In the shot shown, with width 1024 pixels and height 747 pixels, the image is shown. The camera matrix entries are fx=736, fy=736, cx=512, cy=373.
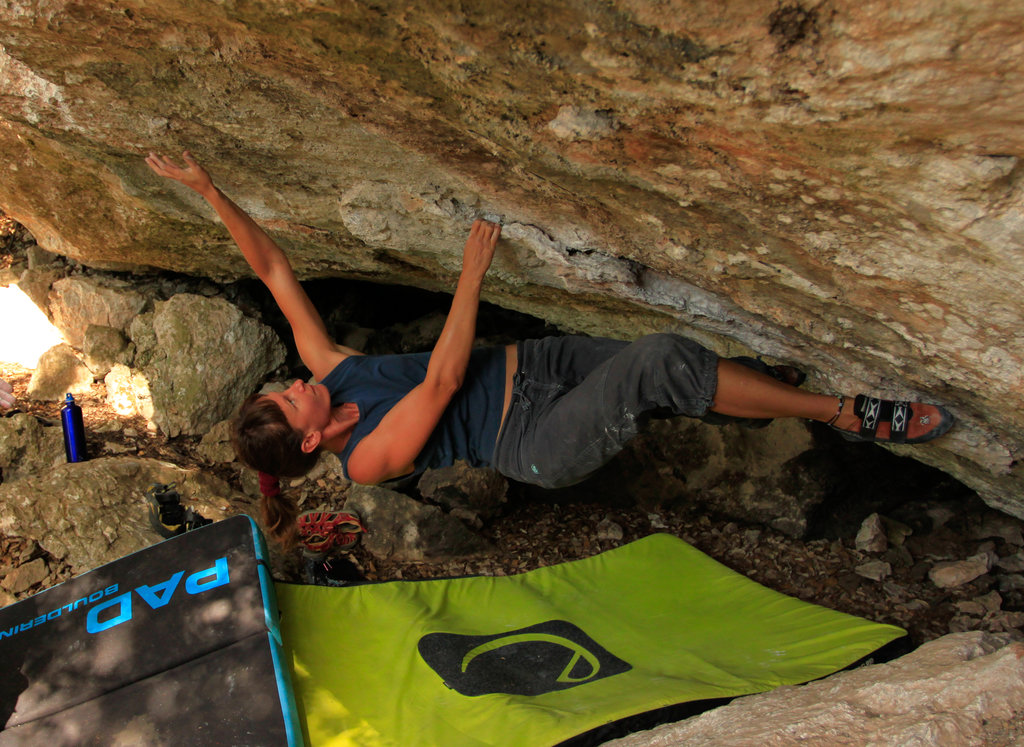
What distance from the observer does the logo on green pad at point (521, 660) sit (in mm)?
2643

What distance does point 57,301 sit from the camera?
4.50m

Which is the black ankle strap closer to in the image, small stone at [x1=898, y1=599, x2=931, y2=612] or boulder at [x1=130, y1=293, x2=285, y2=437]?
small stone at [x1=898, y1=599, x2=931, y2=612]

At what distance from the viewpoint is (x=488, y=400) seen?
2479mm

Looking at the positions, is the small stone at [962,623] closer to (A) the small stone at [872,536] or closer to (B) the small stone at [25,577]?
(A) the small stone at [872,536]

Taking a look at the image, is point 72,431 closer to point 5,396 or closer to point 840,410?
point 5,396

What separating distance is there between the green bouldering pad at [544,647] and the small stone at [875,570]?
1.55 ft

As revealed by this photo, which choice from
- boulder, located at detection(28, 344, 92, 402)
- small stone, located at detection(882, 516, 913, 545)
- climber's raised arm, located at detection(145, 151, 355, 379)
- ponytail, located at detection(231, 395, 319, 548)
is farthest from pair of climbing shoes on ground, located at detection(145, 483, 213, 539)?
small stone, located at detection(882, 516, 913, 545)

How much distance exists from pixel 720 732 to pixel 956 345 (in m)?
1.18

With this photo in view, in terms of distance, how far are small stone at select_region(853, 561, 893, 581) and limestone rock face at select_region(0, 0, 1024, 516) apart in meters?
0.58

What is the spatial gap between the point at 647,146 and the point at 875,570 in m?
2.43

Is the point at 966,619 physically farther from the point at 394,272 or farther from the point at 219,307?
the point at 219,307

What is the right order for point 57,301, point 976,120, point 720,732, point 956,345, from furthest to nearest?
point 57,301
point 956,345
point 720,732
point 976,120

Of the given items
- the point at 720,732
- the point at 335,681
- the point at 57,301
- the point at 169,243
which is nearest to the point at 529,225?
the point at 720,732

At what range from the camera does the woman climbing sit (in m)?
2.13
